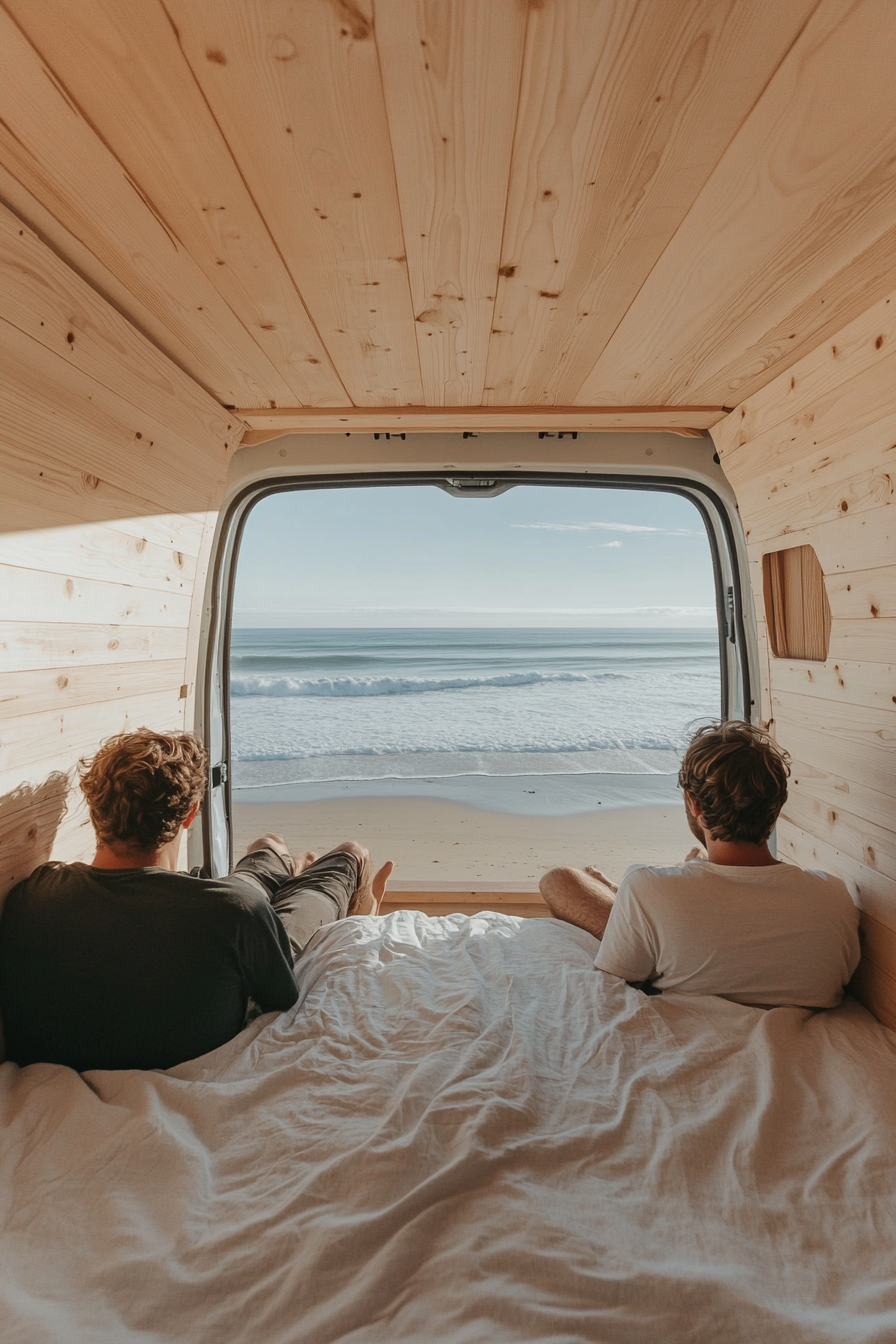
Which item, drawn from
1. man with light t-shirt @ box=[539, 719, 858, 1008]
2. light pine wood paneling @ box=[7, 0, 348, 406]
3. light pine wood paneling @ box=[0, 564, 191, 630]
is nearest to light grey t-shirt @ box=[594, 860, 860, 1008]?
man with light t-shirt @ box=[539, 719, 858, 1008]

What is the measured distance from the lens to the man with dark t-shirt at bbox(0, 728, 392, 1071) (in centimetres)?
129

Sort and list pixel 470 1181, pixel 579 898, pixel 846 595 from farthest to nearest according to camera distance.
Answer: pixel 579 898 → pixel 846 595 → pixel 470 1181

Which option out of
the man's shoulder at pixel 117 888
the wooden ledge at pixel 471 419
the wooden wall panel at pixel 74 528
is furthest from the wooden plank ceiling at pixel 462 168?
the man's shoulder at pixel 117 888

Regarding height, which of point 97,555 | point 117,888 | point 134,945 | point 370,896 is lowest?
point 370,896

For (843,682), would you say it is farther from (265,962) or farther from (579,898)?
(265,962)

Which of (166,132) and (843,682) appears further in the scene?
(843,682)

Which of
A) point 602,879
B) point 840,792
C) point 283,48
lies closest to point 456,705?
point 602,879

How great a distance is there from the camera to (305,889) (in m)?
2.18

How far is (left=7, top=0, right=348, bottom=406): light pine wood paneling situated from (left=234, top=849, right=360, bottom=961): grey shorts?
1654mm

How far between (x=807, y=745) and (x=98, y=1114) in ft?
6.70

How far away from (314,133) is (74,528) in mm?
980

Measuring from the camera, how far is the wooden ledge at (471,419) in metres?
2.27

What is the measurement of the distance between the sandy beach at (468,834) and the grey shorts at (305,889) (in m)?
1.33

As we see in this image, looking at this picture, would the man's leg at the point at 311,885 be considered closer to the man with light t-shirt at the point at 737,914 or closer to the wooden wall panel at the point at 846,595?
the man with light t-shirt at the point at 737,914
